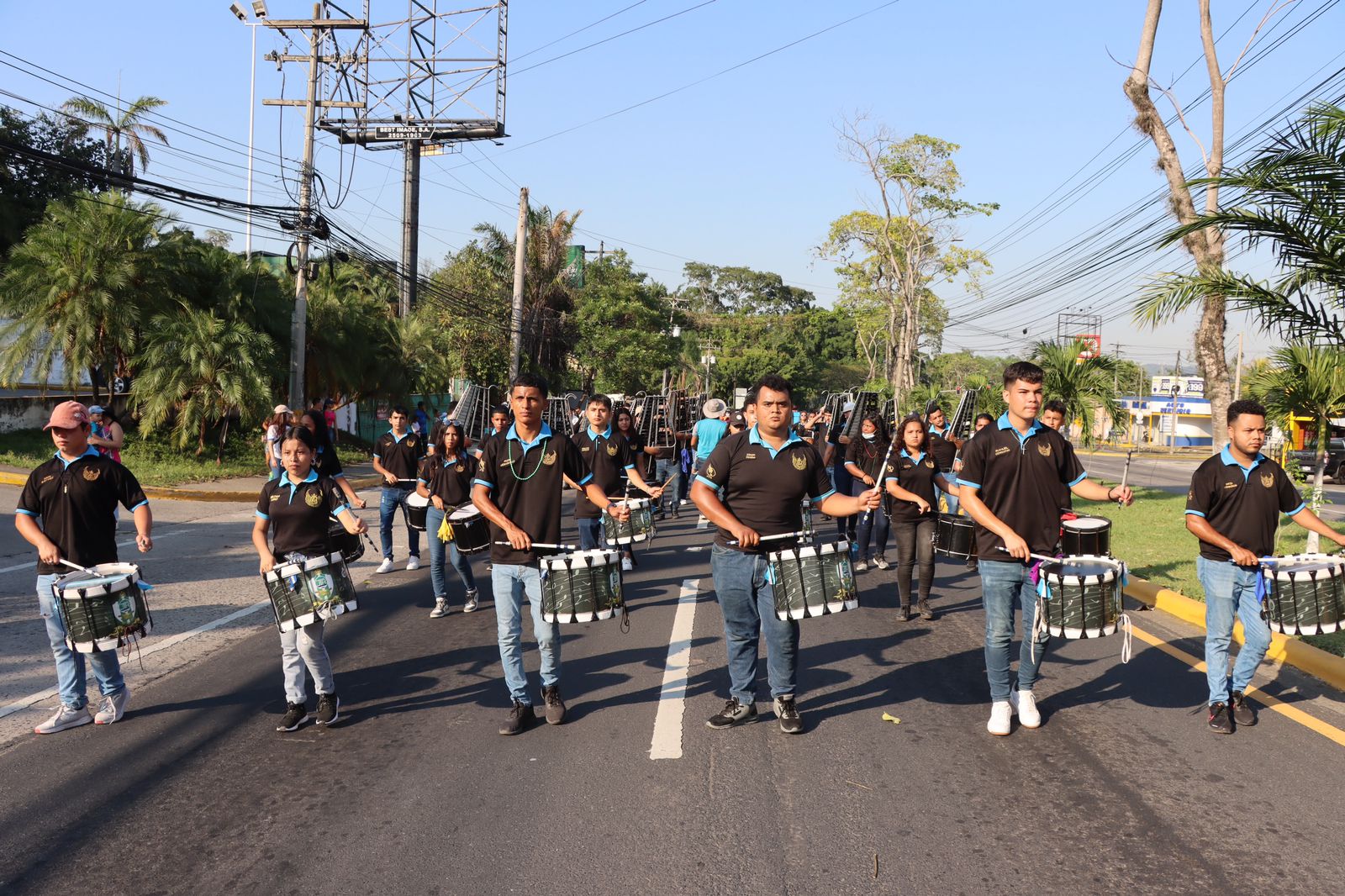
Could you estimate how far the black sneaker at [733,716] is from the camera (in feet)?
19.5

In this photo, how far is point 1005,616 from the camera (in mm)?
5844

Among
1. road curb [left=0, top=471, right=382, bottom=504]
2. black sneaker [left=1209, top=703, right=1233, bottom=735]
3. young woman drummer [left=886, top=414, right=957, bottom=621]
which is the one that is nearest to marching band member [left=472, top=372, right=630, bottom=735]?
black sneaker [left=1209, top=703, right=1233, bottom=735]

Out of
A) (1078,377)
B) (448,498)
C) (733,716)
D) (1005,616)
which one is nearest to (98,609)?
(733,716)

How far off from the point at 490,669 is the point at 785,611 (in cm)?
279

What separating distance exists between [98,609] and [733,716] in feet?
11.9

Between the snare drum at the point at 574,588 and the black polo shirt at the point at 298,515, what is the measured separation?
4.77 feet

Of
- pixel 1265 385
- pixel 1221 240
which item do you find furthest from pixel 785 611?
pixel 1221 240

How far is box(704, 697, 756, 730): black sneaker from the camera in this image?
5946 mm

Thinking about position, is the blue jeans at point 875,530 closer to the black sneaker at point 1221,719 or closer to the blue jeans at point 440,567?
the blue jeans at point 440,567

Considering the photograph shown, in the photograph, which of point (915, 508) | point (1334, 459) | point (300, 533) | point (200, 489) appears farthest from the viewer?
point (1334, 459)

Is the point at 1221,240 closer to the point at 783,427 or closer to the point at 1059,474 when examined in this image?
the point at 1059,474

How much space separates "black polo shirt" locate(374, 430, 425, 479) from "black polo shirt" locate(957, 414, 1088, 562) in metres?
7.30

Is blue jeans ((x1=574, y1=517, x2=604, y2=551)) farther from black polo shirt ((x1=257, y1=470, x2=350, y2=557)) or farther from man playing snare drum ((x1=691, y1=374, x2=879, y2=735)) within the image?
man playing snare drum ((x1=691, y1=374, x2=879, y2=735))

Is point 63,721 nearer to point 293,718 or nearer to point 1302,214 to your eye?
point 293,718
